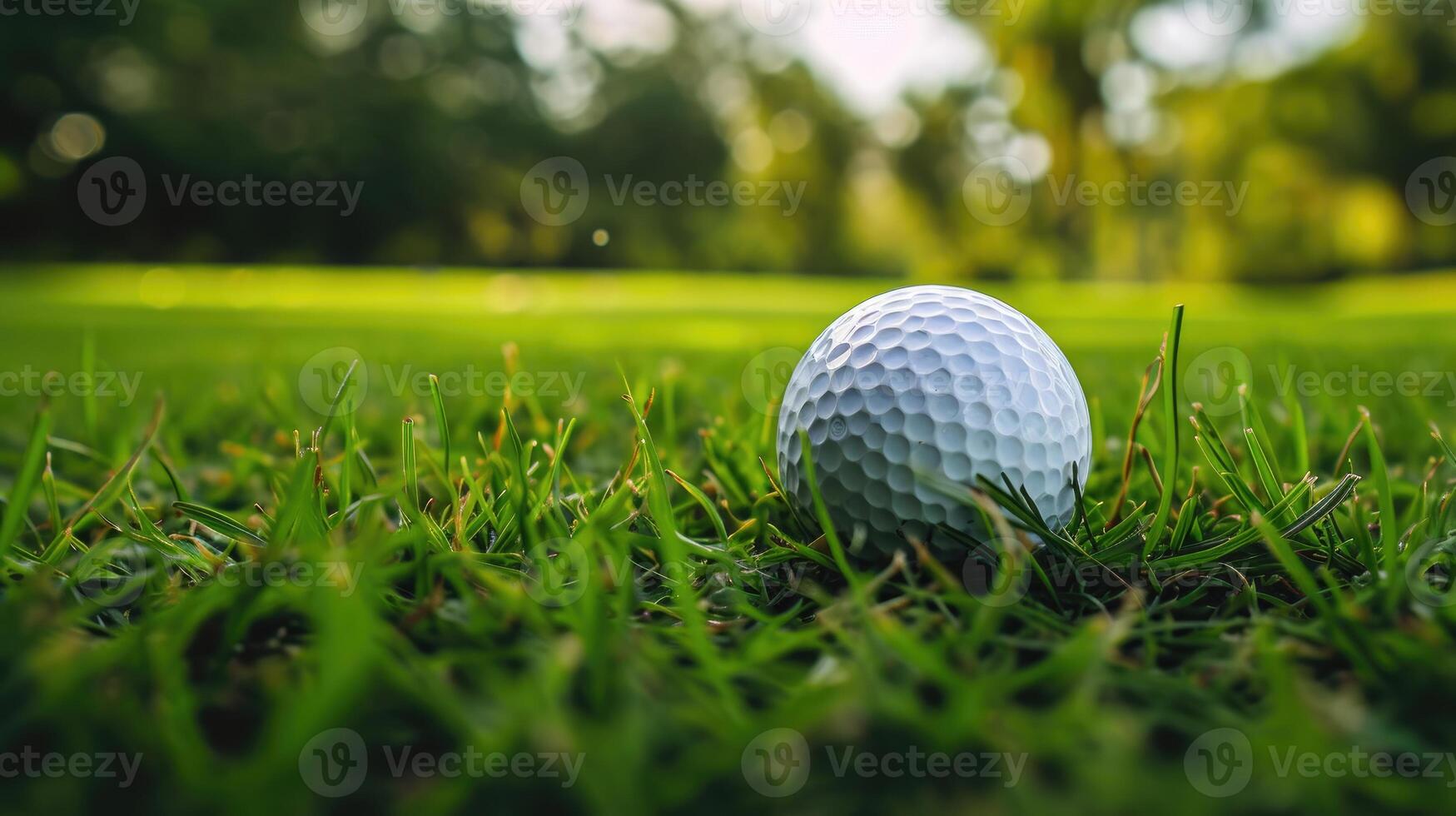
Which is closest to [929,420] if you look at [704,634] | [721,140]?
[704,634]

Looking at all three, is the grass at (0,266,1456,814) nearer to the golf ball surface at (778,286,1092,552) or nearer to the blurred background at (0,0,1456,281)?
the golf ball surface at (778,286,1092,552)

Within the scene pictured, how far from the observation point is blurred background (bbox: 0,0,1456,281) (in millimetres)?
18484

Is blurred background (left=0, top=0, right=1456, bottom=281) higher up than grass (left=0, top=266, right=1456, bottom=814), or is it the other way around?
blurred background (left=0, top=0, right=1456, bottom=281)

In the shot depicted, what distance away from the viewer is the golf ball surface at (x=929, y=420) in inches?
Answer: 46.8

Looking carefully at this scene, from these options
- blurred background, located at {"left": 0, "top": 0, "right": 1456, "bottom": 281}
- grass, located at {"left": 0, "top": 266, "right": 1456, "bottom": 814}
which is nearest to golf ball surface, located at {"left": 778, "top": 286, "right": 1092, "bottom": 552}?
grass, located at {"left": 0, "top": 266, "right": 1456, "bottom": 814}

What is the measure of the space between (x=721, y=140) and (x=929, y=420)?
33767 millimetres

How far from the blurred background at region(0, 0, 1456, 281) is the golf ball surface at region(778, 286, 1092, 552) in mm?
11542

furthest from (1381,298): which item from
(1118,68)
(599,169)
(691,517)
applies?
(599,169)

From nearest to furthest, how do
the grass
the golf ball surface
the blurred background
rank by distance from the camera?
the grass
the golf ball surface
the blurred background

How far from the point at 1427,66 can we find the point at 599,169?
25.0 metres

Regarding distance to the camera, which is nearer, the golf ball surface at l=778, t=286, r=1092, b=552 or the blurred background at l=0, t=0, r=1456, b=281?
the golf ball surface at l=778, t=286, r=1092, b=552

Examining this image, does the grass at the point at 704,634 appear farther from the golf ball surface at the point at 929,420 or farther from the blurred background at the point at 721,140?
the blurred background at the point at 721,140

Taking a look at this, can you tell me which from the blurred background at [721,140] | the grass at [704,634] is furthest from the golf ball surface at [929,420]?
the blurred background at [721,140]

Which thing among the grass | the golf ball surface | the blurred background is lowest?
the grass
